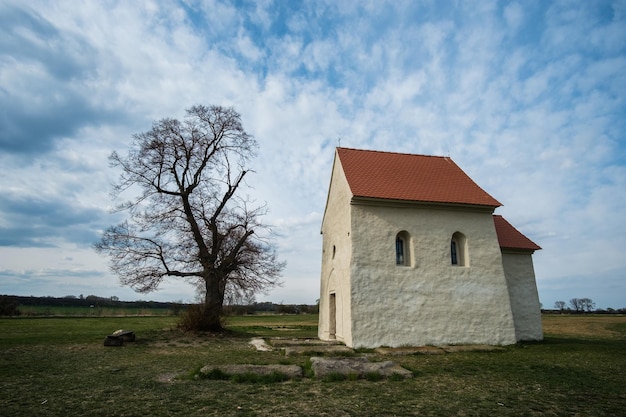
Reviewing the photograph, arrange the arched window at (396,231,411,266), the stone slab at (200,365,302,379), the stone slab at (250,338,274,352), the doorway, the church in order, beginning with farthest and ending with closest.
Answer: the doorway
the arched window at (396,231,411,266)
the church
the stone slab at (250,338,274,352)
the stone slab at (200,365,302,379)

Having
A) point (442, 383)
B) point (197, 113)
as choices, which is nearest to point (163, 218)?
point (197, 113)

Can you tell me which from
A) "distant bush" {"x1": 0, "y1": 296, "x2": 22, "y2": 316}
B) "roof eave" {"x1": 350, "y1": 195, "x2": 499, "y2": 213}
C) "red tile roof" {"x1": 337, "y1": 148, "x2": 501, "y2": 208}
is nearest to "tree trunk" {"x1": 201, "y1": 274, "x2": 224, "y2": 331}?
"roof eave" {"x1": 350, "y1": 195, "x2": 499, "y2": 213}

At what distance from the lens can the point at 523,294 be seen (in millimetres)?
16891

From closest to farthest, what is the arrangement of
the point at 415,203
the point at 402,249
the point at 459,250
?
the point at 415,203 < the point at 402,249 < the point at 459,250

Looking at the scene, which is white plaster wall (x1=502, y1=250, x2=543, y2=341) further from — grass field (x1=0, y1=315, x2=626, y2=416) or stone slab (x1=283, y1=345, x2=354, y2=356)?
stone slab (x1=283, y1=345, x2=354, y2=356)

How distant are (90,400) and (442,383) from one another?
6.78m

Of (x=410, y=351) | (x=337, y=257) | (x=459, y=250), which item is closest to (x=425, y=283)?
(x=459, y=250)

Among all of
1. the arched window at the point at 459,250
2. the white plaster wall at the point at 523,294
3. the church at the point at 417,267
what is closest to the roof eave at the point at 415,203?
the church at the point at 417,267

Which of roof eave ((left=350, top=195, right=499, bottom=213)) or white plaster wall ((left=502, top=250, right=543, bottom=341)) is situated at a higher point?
roof eave ((left=350, top=195, right=499, bottom=213))

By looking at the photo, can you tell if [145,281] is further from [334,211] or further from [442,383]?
[442,383]

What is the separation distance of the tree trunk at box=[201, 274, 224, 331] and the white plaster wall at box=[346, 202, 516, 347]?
6426 mm

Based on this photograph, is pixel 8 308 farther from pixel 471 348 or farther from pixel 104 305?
pixel 471 348

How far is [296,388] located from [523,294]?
45.5 ft

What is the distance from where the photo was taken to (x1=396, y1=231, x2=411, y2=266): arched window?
48.5 feet
